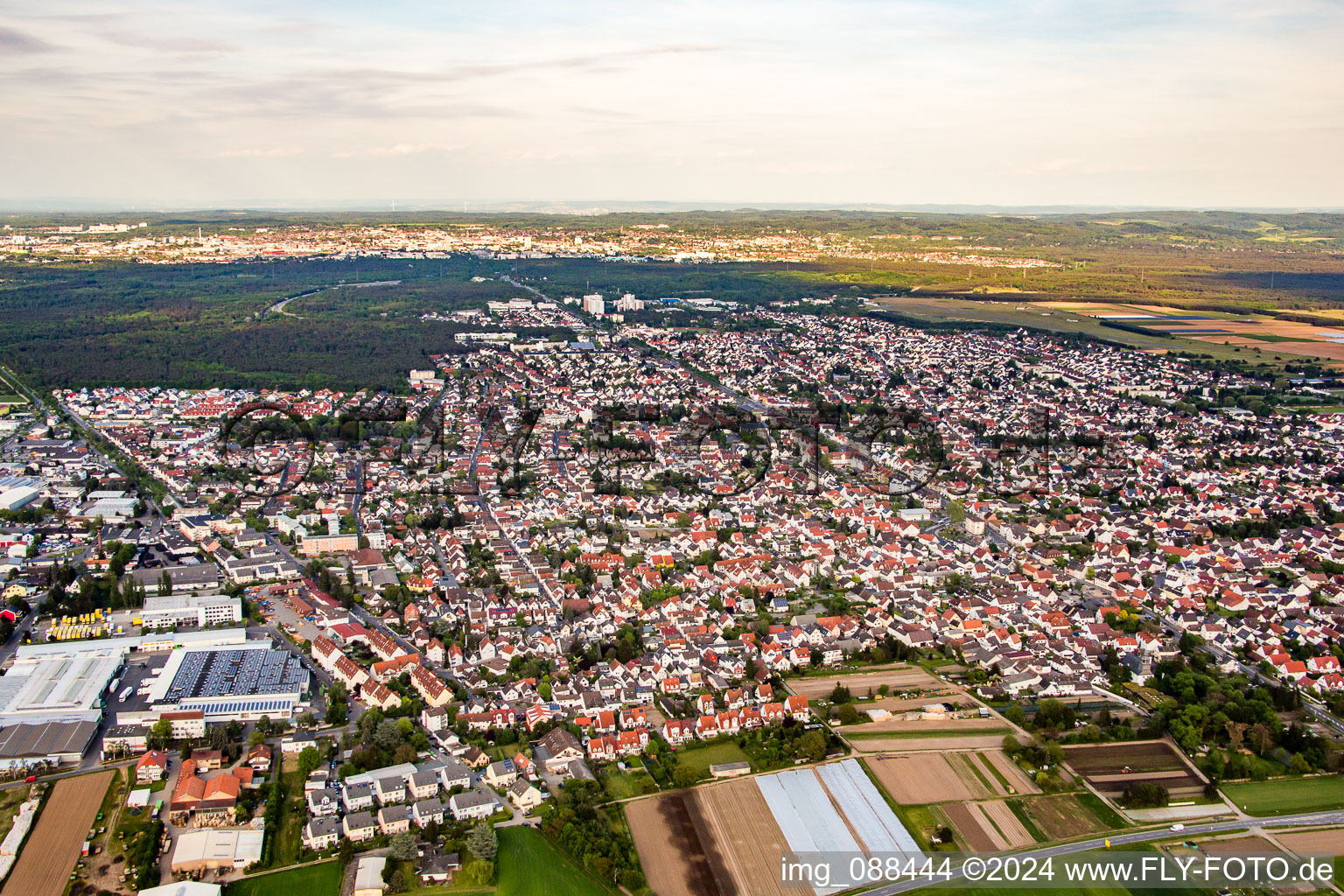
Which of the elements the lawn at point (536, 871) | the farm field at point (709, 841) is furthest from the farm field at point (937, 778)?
the lawn at point (536, 871)

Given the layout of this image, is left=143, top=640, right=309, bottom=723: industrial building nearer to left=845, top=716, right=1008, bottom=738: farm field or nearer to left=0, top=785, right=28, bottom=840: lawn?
left=0, top=785, right=28, bottom=840: lawn

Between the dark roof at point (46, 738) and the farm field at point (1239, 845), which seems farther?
the dark roof at point (46, 738)

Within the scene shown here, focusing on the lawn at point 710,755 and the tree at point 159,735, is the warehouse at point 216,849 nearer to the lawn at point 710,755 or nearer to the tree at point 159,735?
the tree at point 159,735

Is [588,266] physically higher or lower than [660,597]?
higher

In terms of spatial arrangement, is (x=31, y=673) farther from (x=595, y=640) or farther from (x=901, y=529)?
(x=901, y=529)

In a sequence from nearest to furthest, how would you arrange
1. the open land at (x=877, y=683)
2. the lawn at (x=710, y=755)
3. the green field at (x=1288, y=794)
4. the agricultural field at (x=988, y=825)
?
the agricultural field at (x=988, y=825), the green field at (x=1288, y=794), the lawn at (x=710, y=755), the open land at (x=877, y=683)

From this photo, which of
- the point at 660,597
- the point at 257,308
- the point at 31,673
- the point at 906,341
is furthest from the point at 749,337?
the point at 31,673

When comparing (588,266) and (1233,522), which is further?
(588,266)
